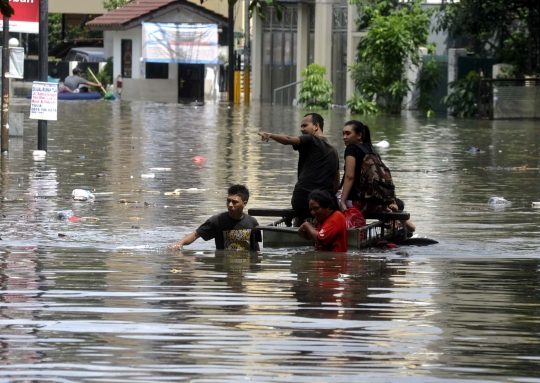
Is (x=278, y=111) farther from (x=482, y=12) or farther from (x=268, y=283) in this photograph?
(x=268, y=283)

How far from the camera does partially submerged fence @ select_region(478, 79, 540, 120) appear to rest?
1435 inches

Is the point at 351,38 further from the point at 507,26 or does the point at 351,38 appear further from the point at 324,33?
the point at 507,26

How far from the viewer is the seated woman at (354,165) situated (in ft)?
37.4

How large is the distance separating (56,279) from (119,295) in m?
0.90

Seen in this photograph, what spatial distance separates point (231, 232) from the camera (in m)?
10.8

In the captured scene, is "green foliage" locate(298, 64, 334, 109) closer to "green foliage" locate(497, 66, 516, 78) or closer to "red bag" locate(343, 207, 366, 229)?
"green foliage" locate(497, 66, 516, 78)

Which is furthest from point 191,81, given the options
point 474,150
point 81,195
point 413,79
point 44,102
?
point 81,195

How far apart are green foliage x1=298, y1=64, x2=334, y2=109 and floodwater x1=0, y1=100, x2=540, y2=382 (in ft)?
Answer: 80.5

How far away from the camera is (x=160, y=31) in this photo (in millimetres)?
55250

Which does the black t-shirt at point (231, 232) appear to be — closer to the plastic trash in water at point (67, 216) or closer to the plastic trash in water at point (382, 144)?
the plastic trash in water at point (67, 216)

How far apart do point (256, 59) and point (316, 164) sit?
138 feet

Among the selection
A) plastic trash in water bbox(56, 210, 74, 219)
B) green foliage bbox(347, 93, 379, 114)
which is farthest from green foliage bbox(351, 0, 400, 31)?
plastic trash in water bbox(56, 210, 74, 219)

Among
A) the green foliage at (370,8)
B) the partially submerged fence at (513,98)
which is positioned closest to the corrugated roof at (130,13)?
the green foliage at (370,8)

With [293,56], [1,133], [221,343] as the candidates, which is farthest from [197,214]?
[293,56]
